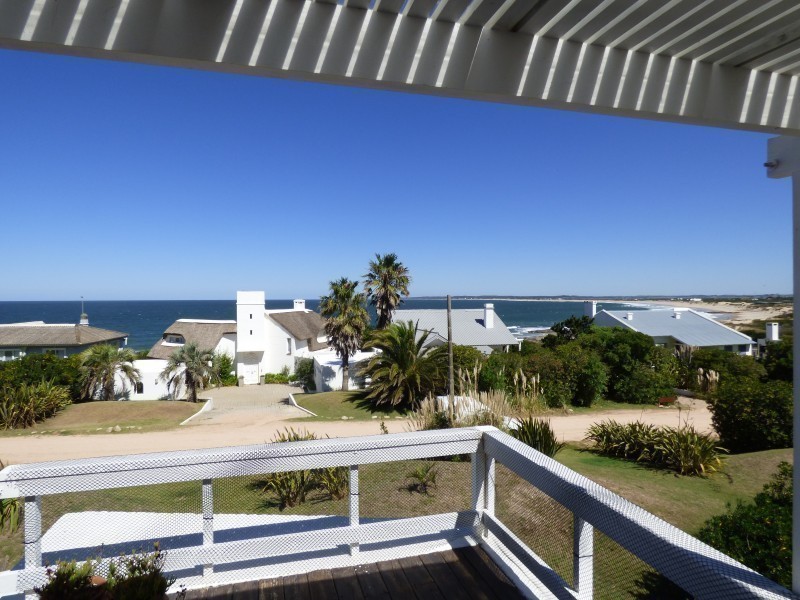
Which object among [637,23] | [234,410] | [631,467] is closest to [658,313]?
[234,410]

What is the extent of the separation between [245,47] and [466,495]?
11.2ft

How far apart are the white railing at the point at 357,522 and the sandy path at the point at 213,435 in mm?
7618

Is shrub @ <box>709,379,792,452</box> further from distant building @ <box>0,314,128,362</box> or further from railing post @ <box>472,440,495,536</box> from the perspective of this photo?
distant building @ <box>0,314,128,362</box>

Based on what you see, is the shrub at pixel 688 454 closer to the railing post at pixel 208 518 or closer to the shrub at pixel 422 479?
the shrub at pixel 422 479

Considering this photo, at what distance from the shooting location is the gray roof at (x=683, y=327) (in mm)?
27369

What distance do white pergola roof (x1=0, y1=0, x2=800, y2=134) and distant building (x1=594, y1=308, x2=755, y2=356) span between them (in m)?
27.3

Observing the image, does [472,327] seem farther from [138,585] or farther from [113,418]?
[138,585]

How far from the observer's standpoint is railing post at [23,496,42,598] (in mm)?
2102

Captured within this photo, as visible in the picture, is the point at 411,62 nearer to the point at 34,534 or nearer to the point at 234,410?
the point at 34,534

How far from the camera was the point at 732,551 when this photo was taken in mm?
2797

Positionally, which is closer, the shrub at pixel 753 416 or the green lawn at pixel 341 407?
the shrub at pixel 753 416

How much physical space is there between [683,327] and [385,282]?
18368 mm

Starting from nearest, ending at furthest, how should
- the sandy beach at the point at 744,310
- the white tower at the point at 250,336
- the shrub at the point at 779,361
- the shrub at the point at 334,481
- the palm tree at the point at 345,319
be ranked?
1. the shrub at the point at 334,481
2. the shrub at the point at 779,361
3. the palm tree at the point at 345,319
4. the white tower at the point at 250,336
5. the sandy beach at the point at 744,310

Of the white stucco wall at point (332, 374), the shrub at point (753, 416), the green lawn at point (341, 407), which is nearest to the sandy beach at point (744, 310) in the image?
the shrub at point (753, 416)
